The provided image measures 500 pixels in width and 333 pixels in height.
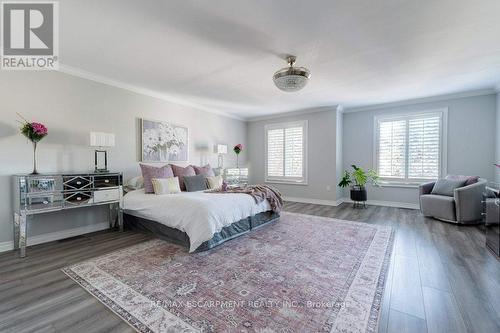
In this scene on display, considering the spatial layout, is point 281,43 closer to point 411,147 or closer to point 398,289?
point 398,289

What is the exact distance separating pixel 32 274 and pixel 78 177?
1.37 metres

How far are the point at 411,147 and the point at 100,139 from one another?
6592 mm

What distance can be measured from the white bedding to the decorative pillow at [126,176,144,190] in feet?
1.07

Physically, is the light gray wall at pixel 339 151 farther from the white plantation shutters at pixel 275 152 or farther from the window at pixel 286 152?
the white plantation shutters at pixel 275 152

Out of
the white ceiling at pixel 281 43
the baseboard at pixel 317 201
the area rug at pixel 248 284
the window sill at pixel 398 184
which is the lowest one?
the area rug at pixel 248 284

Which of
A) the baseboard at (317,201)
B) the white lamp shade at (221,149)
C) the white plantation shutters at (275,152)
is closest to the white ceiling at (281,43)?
the white lamp shade at (221,149)

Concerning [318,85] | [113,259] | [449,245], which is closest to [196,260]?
[113,259]

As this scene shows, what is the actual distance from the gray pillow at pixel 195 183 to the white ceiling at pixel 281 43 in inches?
70.1

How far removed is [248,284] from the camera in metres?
2.11

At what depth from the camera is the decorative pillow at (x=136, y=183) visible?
4.07m

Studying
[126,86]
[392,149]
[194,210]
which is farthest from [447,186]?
[126,86]

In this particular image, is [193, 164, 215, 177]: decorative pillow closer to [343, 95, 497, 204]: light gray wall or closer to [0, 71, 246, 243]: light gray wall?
[0, 71, 246, 243]: light gray wall

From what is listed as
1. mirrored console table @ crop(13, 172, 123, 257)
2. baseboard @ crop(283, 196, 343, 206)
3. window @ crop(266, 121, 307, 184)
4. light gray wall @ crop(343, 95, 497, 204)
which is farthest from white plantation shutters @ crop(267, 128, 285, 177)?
mirrored console table @ crop(13, 172, 123, 257)

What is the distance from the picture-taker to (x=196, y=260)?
8.60 feet
